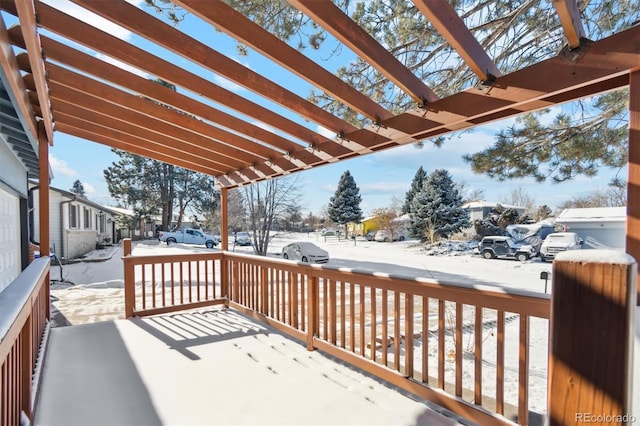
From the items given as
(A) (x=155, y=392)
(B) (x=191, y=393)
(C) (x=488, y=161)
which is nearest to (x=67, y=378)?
(A) (x=155, y=392)

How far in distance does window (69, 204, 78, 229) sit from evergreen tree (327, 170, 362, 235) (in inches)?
769

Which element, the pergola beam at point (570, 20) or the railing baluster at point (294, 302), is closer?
the pergola beam at point (570, 20)

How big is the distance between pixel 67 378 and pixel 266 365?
1.62 metres

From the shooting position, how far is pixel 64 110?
3.48 meters

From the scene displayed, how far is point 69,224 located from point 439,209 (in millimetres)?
18635

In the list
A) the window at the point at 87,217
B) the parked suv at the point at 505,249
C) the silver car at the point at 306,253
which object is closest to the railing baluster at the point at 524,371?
the silver car at the point at 306,253

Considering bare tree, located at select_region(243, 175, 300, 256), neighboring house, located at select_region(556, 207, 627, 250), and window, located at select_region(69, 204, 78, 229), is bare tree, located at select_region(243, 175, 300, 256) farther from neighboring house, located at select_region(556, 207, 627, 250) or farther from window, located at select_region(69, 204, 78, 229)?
neighboring house, located at select_region(556, 207, 627, 250)

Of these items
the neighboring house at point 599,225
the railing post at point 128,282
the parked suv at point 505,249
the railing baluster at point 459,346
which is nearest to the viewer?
the railing baluster at point 459,346

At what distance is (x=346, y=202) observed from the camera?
29797 mm

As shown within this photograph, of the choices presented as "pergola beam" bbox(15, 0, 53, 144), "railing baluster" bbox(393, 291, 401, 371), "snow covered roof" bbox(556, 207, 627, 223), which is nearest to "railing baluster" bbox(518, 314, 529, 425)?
"railing baluster" bbox(393, 291, 401, 371)

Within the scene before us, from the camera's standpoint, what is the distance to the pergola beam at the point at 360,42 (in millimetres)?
1759

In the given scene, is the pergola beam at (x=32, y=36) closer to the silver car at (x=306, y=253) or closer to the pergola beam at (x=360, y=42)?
the pergola beam at (x=360, y=42)

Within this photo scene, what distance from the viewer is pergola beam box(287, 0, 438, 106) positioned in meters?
1.76

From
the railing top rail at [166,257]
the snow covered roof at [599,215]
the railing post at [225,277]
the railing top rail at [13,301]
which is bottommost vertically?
the railing post at [225,277]
